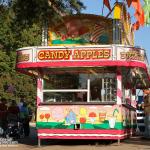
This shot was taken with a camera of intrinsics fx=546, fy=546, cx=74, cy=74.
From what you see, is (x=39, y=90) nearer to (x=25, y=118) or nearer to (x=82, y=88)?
(x=82, y=88)

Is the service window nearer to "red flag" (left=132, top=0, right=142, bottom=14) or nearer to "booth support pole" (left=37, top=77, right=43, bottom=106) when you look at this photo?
"booth support pole" (left=37, top=77, right=43, bottom=106)

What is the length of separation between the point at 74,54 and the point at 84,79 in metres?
1.20

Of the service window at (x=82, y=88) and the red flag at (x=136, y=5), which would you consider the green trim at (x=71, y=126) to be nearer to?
the service window at (x=82, y=88)

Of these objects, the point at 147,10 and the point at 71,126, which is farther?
the point at 71,126

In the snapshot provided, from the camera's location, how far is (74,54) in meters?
18.8

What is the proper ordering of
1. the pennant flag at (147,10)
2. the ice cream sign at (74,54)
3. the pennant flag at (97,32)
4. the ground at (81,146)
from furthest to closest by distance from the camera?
the pennant flag at (97,32) < the ice cream sign at (74,54) < the ground at (81,146) < the pennant flag at (147,10)

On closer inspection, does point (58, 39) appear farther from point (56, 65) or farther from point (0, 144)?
point (0, 144)

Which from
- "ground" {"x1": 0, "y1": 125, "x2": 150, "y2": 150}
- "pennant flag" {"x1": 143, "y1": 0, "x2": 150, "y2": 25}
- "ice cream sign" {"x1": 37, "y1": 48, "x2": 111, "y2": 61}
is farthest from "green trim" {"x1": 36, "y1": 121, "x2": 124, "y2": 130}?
"pennant flag" {"x1": 143, "y1": 0, "x2": 150, "y2": 25}

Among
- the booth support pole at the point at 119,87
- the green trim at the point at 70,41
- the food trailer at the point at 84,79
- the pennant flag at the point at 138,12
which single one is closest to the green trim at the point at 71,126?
the food trailer at the point at 84,79

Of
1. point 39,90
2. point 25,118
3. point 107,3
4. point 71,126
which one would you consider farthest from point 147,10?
point 25,118

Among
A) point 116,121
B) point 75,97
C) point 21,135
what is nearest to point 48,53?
point 75,97

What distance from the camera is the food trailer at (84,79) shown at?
18.7 m

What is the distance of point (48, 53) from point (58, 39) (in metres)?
1.70

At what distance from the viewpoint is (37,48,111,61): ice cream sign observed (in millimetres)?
18625
